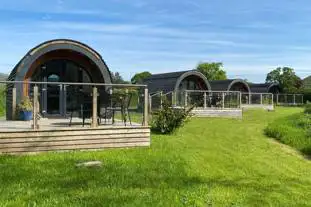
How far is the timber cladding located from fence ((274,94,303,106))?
124 feet

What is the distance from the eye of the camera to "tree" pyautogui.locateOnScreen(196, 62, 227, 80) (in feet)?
184

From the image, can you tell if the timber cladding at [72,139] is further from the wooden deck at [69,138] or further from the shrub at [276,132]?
the shrub at [276,132]

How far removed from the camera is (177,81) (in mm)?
27609

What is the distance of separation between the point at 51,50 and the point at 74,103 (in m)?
2.25

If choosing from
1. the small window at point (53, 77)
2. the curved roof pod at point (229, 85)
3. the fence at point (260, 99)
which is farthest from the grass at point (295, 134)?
the curved roof pod at point (229, 85)

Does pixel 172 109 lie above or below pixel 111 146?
above

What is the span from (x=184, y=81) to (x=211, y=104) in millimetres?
5107

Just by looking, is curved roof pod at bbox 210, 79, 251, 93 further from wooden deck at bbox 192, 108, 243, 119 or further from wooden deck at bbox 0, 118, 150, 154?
wooden deck at bbox 0, 118, 150, 154

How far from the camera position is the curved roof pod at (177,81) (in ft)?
91.4

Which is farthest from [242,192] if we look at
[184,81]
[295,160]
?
[184,81]

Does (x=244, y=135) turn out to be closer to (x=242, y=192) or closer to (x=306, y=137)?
(x=306, y=137)

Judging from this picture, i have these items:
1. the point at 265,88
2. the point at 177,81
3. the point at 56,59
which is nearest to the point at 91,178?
the point at 56,59

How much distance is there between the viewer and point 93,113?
885 cm

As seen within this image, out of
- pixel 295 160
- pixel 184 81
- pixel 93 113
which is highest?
pixel 184 81
